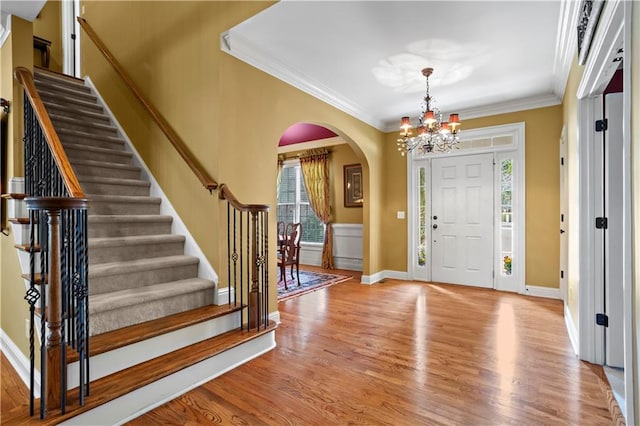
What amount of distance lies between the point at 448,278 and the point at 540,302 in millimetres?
1351

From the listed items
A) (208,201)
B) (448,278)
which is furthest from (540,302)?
(208,201)

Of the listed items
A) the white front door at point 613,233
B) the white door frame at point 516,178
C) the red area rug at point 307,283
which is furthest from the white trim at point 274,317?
the white door frame at point 516,178

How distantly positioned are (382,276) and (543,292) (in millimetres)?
2395

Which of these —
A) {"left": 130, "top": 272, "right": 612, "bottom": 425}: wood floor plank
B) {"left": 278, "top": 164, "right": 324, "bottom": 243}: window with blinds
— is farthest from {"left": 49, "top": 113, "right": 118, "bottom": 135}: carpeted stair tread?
{"left": 278, "top": 164, "right": 324, "bottom": 243}: window with blinds

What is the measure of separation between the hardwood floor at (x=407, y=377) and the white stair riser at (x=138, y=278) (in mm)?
782

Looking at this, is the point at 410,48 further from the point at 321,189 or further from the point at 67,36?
the point at 67,36

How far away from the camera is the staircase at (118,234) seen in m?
2.47

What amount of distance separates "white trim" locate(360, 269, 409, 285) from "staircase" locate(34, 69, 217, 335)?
306cm

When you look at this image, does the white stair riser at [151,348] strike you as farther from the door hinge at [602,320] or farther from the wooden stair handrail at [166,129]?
the door hinge at [602,320]

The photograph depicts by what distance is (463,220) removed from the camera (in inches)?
206

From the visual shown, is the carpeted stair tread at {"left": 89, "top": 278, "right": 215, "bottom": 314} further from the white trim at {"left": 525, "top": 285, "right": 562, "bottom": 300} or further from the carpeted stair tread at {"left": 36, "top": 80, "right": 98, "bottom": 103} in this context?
the white trim at {"left": 525, "top": 285, "right": 562, "bottom": 300}

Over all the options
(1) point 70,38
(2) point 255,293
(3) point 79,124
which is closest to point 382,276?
(2) point 255,293

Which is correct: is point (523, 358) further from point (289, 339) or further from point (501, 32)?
point (501, 32)

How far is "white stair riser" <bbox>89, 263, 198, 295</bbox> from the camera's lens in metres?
2.50
